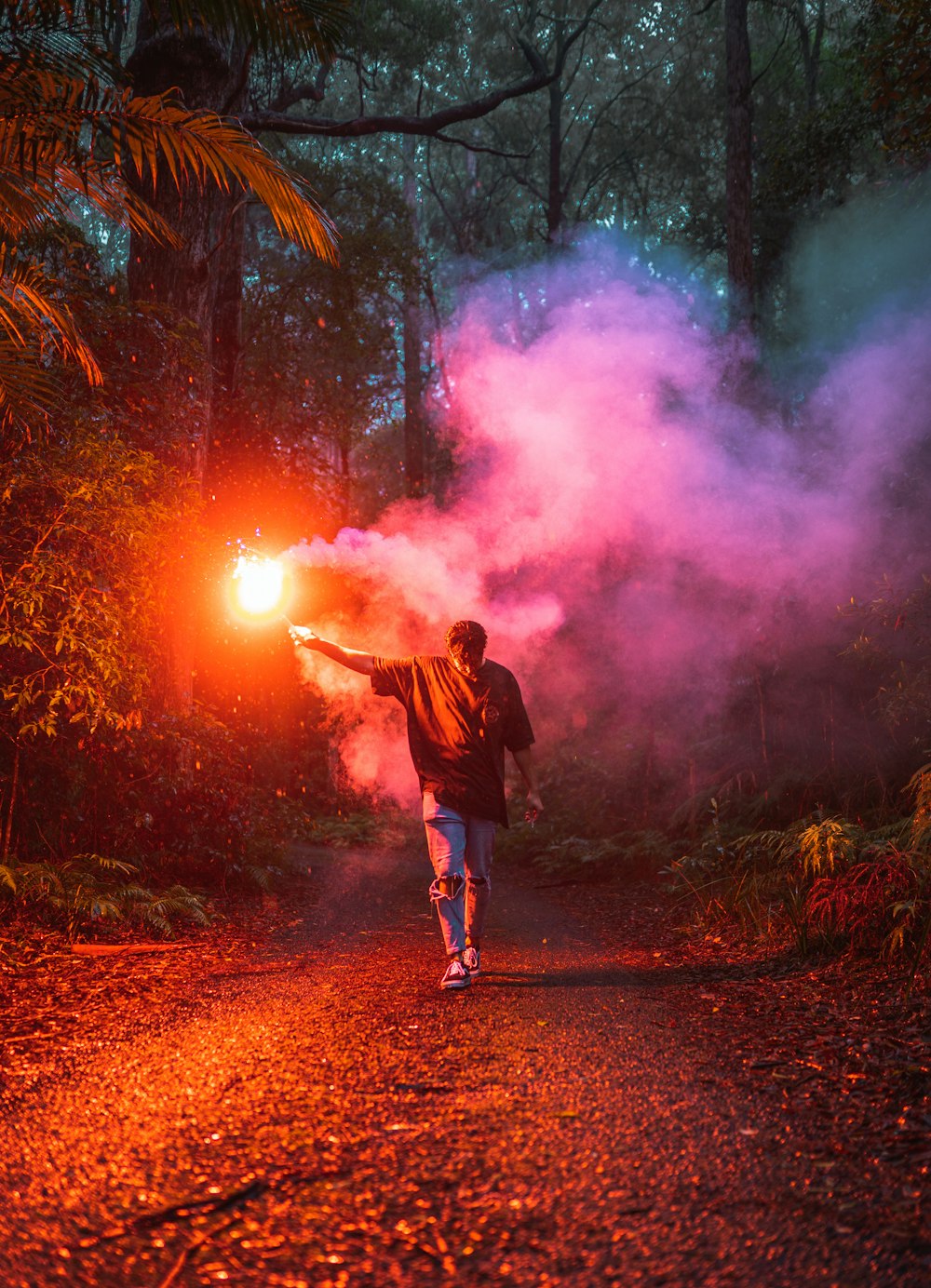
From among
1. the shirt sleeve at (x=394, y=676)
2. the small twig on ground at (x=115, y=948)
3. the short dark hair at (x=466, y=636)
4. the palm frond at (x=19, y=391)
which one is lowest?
the small twig on ground at (x=115, y=948)

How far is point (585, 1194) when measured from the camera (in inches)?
120

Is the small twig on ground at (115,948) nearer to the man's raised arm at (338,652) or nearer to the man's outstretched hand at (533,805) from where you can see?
the man's raised arm at (338,652)

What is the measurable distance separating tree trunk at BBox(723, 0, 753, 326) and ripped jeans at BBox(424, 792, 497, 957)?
12536mm

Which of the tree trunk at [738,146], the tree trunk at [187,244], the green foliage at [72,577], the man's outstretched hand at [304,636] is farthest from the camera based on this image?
the tree trunk at [738,146]

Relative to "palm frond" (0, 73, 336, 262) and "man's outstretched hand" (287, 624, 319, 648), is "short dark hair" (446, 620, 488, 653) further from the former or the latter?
"palm frond" (0, 73, 336, 262)

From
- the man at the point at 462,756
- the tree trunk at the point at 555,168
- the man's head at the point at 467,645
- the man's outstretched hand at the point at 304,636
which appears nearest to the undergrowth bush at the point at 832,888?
the man at the point at 462,756

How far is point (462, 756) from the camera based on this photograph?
6.31m

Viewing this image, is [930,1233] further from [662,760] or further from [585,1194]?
[662,760]

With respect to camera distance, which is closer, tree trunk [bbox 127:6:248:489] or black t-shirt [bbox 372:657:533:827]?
black t-shirt [bbox 372:657:533:827]

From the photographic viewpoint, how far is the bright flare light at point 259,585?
9.34 meters

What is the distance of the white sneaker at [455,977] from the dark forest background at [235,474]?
223 cm

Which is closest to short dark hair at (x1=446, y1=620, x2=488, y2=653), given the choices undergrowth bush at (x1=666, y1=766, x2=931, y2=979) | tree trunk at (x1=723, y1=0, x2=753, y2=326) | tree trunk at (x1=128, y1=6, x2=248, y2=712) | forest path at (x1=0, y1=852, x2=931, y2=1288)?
forest path at (x1=0, y1=852, x2=931, y2=1288)

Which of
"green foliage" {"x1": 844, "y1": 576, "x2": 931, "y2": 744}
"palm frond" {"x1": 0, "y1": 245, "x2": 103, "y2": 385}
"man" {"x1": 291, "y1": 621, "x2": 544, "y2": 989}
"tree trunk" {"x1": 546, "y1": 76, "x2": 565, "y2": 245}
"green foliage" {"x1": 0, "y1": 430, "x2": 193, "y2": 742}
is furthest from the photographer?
"tree trunk" {"x1": 546, "y1": 76, "x2": 565, "y2": 245}

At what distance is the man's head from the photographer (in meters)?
6.38
